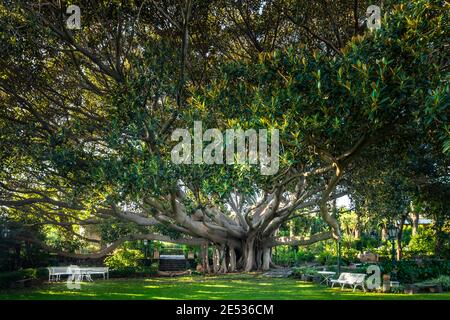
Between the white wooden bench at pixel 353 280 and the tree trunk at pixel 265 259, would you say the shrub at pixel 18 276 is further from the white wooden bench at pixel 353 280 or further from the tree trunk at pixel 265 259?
the white wooden bench at pixel 353 280

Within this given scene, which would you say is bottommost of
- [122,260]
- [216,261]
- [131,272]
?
[131,272]

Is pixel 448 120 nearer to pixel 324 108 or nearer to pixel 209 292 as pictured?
pixel 324 108

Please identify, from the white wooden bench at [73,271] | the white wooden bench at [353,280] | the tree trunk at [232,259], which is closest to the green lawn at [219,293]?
the white wooden bench at [353,280]

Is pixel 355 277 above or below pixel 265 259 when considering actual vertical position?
above

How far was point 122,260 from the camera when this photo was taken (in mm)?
23562

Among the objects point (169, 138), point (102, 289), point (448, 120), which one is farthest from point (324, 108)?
point (102, 289)

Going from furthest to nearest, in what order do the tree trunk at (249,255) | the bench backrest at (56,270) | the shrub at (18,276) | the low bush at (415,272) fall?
the tree trunk at (249,255), the bench backrest at (56,270), the low bush at (415,272), the shrub at (18,276)

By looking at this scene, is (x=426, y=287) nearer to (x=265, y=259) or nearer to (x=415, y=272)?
(x=415, y=272)

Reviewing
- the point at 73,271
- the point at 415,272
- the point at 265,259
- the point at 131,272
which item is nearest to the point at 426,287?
the point at 415,272

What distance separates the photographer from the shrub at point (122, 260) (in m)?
23.4

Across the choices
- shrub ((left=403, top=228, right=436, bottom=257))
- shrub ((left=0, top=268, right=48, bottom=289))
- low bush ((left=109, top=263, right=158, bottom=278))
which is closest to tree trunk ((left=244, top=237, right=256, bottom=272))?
low bush ((left=109, top=263, right=158, bottom=278))
